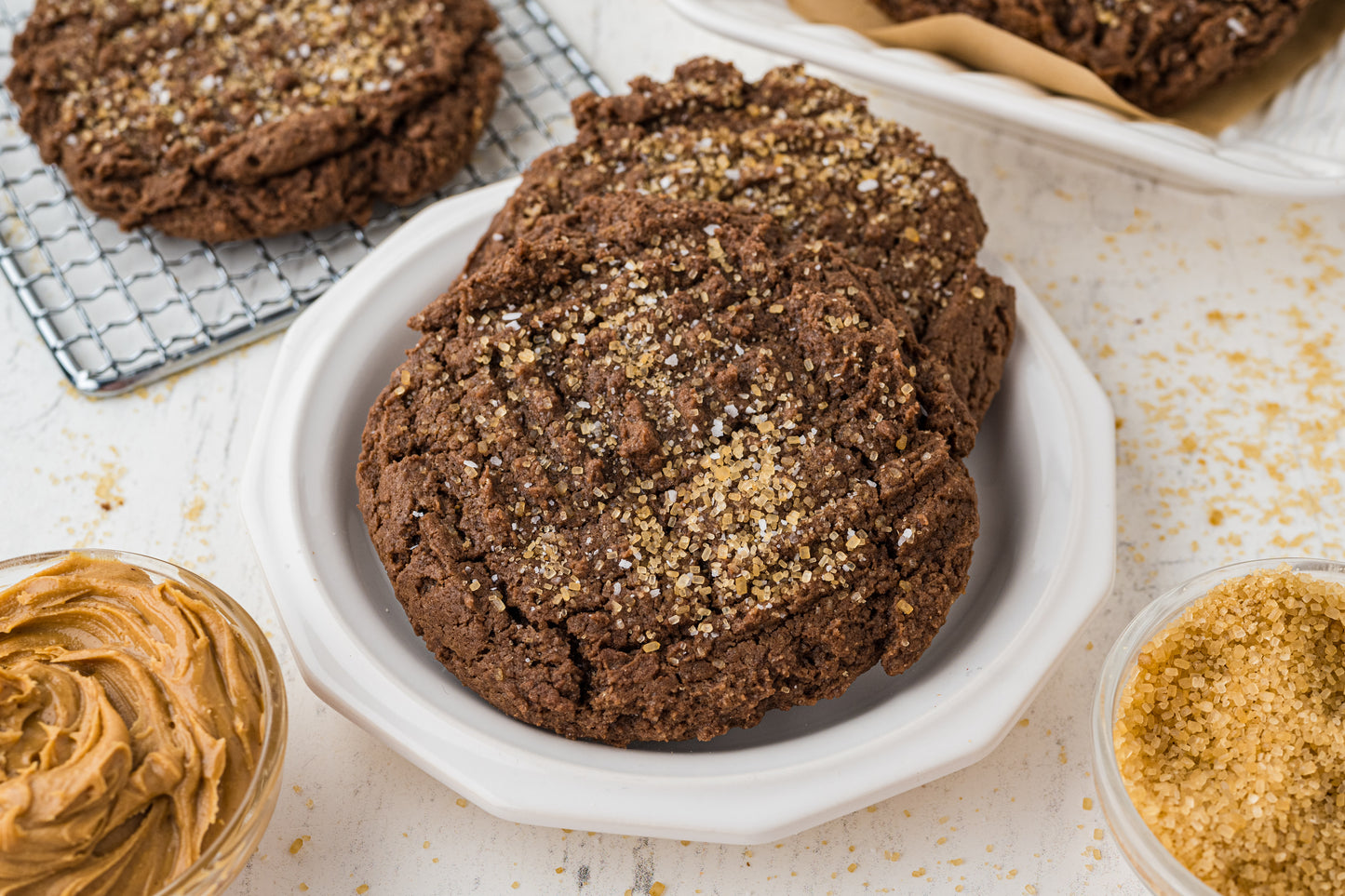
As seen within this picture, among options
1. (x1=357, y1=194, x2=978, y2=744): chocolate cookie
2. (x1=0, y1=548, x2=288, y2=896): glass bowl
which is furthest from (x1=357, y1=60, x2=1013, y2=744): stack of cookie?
(x1=0, y1=548, x2=288, y2=896): glass bowl

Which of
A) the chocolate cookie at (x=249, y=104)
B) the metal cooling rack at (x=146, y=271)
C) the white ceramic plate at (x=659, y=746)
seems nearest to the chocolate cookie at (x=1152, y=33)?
the white ceramic plate at (x=659, y=746)

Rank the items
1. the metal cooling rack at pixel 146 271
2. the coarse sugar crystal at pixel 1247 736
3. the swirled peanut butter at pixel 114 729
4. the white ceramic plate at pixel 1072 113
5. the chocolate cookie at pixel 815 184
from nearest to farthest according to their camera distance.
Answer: the swirled peanut butter at pixel 114 729
the coarse sugar crystal at pixel 1247 736
the chocolate cookie at pixel 815 184
the white ceramic plate at pixel 1072 113
the metal cooling rack at pixel 146 271

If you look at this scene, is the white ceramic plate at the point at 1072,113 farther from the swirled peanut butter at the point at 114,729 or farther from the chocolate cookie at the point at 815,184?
the swirled peanut butter at the point at 114,729

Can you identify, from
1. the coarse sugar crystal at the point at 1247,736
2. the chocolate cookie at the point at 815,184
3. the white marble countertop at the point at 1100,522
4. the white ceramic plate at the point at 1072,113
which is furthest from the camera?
the white ceramic plate at the point at 1072,113

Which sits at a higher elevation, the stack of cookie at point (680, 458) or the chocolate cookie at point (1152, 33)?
the chocolate cookie at point (1152, 33)

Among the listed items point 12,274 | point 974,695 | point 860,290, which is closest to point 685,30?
point 860,290

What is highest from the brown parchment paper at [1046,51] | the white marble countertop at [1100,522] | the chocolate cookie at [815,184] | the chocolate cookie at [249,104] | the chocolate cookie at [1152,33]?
the chocolate cookie at [1152,33]

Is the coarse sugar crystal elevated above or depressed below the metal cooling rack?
above

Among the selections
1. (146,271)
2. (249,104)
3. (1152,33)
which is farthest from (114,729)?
(1152,33)

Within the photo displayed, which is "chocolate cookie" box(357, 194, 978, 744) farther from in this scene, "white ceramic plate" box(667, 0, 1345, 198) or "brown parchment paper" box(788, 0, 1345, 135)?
"brown parchment paper" box(788, 0, 1345, 135)
